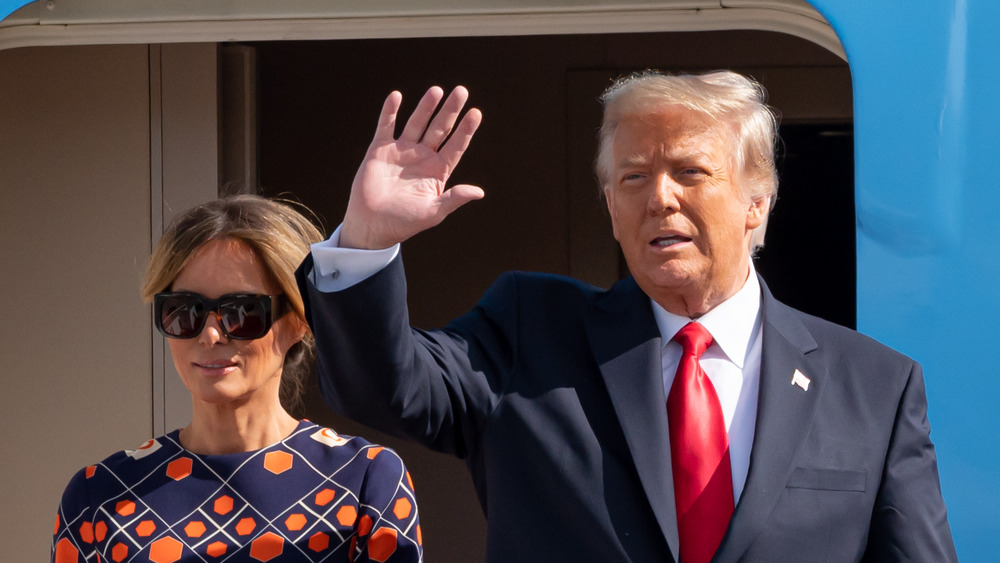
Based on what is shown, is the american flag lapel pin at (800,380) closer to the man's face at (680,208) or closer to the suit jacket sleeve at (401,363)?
the man's face at (680,208)

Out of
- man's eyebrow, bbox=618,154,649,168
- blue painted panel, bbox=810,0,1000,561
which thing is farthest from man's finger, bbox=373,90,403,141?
blue painted panel, bbox=810,0,1000,561

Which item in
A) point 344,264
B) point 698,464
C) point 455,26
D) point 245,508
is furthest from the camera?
point 455,26

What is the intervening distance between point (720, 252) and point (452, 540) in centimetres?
299

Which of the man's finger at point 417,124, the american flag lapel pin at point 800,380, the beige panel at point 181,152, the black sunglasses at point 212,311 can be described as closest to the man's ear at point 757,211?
the american flag lapel pin at point 800,380

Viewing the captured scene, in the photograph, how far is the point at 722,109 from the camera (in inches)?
64.4

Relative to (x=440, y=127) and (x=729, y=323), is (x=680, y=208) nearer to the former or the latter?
(x=729, y=323)

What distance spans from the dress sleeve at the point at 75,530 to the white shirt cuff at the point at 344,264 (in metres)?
0.62

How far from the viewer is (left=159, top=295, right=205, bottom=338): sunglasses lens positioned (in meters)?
1.74

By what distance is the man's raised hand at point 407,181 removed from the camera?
1.37 metres

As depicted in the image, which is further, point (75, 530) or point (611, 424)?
point (75, 530)

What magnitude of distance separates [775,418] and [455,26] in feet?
2.96

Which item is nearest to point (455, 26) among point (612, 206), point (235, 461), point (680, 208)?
point (612, 206)

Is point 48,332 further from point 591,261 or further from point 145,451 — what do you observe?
point 591,261

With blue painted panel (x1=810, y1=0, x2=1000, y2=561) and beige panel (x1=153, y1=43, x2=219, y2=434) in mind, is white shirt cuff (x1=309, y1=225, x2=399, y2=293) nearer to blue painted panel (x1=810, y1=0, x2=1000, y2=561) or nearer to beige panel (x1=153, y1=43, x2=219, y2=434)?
blue painted panel (x1=810, y1=0, x2=1000, y2=561)
